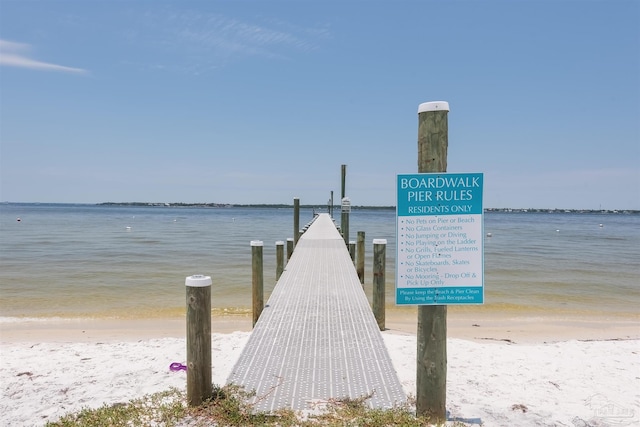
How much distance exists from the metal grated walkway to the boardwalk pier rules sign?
1.19 m

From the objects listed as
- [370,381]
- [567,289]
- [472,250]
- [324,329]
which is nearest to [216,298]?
[324,329]

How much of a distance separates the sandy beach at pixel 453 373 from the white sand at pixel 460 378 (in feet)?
0.04

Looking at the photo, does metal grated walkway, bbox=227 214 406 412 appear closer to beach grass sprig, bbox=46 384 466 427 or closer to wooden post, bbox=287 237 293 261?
beach grass sprig, bbox=46 384 466 427

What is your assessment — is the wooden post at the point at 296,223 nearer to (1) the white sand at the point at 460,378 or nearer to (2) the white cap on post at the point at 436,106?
(1) the white sand at the point at 460,378

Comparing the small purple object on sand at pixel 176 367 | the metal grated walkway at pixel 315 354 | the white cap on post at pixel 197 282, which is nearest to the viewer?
the white cap on post at pixel 197 282

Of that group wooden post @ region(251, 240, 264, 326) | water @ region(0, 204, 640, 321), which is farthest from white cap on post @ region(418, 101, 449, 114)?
water @ region(0, 204, 640, 321)

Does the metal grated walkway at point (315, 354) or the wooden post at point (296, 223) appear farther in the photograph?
the wooden post at point (296, 223)

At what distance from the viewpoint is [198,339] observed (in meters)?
3.65

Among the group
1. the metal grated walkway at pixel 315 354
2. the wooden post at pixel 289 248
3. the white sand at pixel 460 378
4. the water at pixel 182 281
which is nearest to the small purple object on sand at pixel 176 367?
the white sand at pixel 460 378

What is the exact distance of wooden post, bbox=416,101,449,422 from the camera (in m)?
3.26

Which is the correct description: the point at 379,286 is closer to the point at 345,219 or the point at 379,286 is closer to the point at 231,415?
the point at 231,415

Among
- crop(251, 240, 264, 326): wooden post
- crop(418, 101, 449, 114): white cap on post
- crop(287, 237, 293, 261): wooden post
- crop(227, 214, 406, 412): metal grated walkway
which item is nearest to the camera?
crop(418, 101, 449, 114): white cap on post

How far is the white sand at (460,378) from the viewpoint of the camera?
13.3ft

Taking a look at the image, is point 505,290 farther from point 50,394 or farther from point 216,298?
point 50,394
